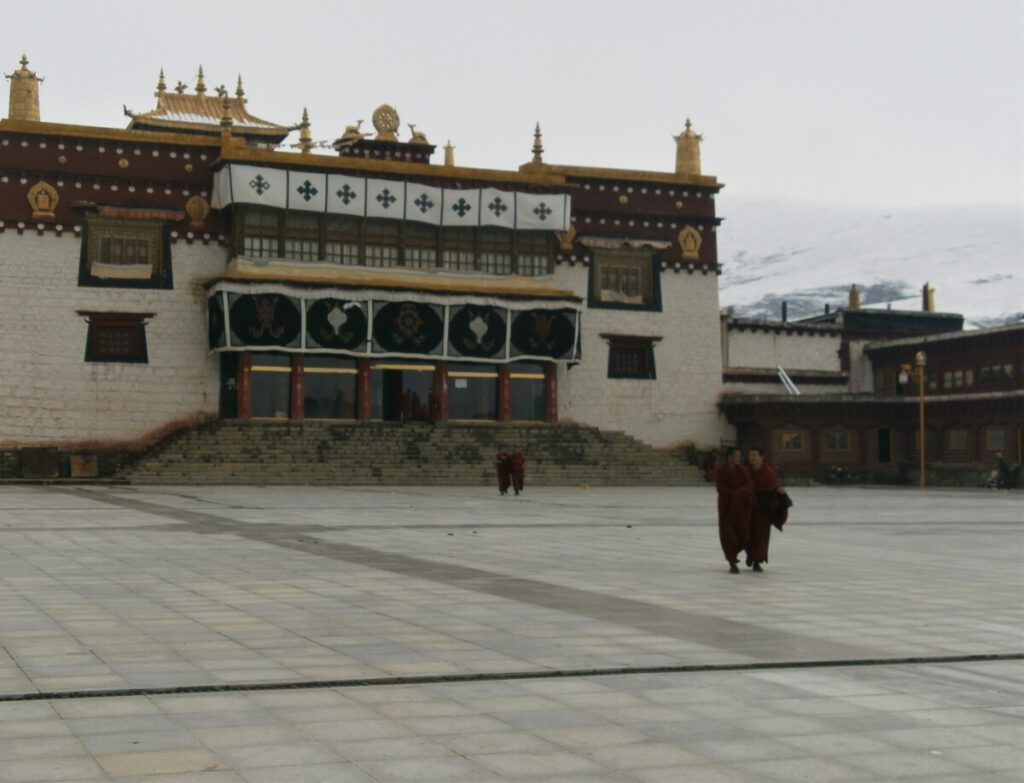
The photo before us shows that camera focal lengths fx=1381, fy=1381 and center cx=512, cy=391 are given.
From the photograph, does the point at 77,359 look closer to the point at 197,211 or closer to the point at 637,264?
the point at 197,211

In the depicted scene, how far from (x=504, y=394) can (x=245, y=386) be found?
9806 mm

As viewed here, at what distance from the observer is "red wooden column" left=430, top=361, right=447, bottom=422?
5112 cm

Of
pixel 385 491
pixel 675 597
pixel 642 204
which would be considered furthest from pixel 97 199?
pixel 675 597

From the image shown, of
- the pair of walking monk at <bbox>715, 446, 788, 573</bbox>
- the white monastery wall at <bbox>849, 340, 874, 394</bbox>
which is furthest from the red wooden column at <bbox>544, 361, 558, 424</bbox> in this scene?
the pair of walking monk at <bbox>715, 446, 788, 573</bbox>

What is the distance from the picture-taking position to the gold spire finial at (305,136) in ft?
191

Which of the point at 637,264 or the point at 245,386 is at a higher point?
the point at 637,264

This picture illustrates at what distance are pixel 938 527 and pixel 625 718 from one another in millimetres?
18981

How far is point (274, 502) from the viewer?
31.7 meters

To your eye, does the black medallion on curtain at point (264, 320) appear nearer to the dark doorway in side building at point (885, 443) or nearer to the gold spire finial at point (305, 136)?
the gold spire finial at point (305, 136)

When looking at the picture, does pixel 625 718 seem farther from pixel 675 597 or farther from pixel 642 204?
pixel 642 204

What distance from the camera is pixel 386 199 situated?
5128cm

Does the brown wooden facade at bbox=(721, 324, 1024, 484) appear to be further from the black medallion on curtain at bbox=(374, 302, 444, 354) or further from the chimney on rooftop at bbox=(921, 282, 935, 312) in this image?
the chimney on rooftop at bbox=(921, 282, 935, 312)

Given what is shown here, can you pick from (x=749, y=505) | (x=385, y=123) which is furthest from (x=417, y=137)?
(x=749, y=505)

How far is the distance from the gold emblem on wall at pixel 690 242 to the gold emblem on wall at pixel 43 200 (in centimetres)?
2447
